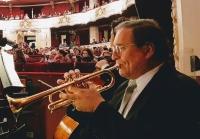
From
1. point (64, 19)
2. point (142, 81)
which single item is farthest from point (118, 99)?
point (64, 19)

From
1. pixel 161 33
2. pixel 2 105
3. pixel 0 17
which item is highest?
pixel 0 17

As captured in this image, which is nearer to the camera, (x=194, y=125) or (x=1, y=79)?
(x=194, y=125)

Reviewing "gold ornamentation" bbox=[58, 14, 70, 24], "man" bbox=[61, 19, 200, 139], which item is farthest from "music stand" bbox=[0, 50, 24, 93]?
"gold ornamentation" bbox=[58, 14, 70, 24]

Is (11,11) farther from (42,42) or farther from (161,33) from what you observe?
(161,33)

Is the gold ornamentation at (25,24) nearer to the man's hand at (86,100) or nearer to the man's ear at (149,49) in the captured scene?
the man's ear at (149,49)

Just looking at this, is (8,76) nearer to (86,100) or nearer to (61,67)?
(86,100)

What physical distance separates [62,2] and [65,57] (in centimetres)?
1790

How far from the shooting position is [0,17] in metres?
27.4

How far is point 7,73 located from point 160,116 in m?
1.78

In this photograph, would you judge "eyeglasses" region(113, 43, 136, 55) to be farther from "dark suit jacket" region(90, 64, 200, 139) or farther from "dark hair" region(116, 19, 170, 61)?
"dark suit jacket" region(90, 64, 200, 139)

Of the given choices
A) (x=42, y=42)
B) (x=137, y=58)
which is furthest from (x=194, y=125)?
(x=42, y=42)

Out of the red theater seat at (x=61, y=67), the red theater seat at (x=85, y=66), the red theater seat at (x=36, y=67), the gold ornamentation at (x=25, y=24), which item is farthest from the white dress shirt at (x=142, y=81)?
the gold ornamentation at (x=25, y=24)

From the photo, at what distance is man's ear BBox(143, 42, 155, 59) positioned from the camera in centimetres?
175

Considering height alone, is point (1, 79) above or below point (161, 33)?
below
